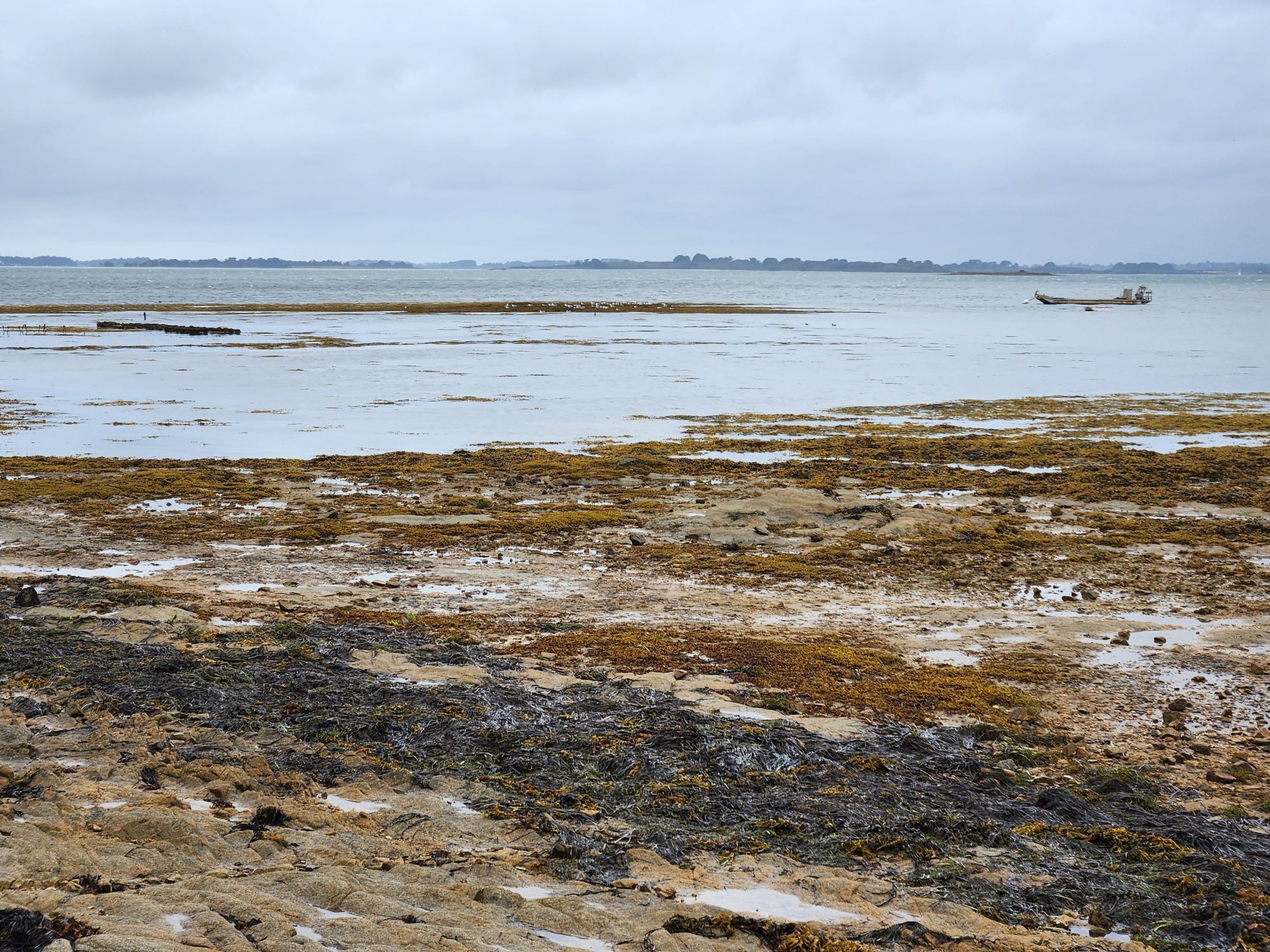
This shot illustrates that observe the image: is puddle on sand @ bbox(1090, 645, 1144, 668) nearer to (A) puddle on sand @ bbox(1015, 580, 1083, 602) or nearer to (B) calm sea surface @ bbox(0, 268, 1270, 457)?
(A) puddle on sand @ bbox(1015, 580, 1083, 602)

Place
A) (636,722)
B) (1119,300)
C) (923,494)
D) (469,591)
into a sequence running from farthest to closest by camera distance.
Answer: (1119,300)
(923,494)
(469,591)
(636,722)

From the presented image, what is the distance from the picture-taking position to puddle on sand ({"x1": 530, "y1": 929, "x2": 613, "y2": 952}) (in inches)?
177

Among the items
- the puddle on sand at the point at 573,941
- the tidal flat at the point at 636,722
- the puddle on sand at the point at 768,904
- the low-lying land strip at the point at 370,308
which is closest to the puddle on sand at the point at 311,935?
the tidal flat at the point at 636,722

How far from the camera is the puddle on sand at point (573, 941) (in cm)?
449

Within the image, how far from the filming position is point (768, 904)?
16.2 feet

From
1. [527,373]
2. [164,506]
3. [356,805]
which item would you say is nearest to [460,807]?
[356,805]

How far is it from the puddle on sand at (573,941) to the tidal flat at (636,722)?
0.04ft

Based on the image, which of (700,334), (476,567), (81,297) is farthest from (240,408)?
(81,297)

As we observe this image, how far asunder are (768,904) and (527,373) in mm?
31317

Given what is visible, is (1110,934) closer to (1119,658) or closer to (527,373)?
(1119,658)

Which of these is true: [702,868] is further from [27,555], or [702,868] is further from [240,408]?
[240,408]

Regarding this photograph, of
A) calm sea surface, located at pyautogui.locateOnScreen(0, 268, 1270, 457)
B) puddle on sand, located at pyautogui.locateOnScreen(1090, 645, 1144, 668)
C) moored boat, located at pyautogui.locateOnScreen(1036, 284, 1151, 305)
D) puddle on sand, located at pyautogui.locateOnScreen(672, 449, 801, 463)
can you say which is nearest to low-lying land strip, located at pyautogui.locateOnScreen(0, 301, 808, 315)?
calm sea surface, located at pyautogui.locateOnScreen(0, 268, 1270, 457)

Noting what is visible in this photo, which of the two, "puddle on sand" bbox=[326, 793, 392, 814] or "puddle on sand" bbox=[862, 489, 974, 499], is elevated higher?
"puddle on sand" bbox=[862, 489, 974, 499]

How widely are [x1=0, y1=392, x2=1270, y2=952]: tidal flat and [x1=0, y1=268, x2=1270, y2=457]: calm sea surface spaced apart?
7.88 meters
